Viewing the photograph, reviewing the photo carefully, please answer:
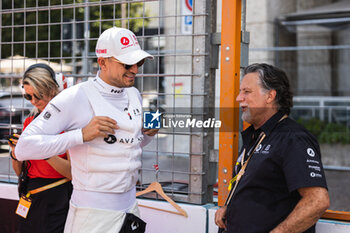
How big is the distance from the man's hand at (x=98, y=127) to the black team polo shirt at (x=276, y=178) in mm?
779

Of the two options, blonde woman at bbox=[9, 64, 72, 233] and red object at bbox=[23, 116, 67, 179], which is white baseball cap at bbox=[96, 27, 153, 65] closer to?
blonde woman at bbox=[9, 64, 72, 233]

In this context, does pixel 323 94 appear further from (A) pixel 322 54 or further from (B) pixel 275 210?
(B) pixel 275 210

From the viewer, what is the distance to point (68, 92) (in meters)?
2.57

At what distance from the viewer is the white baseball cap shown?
98.7 inches

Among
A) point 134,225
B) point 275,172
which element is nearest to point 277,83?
point 275,172

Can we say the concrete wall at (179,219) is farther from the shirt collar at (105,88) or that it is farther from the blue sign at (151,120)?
the shirt collar at (105,88)

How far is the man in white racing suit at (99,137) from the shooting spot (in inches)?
97.4

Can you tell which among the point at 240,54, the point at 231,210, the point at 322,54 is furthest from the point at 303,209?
the point at 322,54

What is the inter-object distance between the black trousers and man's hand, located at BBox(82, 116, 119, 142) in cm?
100

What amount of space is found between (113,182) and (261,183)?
2.61 ft

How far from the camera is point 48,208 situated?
3.29 m

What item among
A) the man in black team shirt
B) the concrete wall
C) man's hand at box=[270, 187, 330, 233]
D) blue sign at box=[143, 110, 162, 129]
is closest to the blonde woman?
the concrete wall

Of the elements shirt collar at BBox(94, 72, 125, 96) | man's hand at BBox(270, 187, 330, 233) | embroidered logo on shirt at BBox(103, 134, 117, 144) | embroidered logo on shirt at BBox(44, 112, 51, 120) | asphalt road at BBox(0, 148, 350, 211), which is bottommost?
asphalt road at BBox(0, 148, 350, 211)

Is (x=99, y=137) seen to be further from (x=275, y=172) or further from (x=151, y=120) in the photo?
(x=275, y=172)
